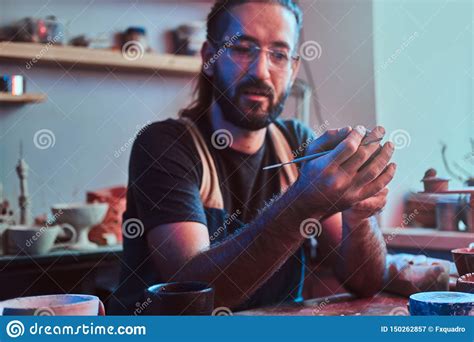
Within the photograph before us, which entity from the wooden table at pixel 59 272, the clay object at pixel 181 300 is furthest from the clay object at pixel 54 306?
the wooden table at pixel 59 272

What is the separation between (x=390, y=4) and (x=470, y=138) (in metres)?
0.50

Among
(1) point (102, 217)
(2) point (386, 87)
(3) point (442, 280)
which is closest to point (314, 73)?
(2) point (386, 87)

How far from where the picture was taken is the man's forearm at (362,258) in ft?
4.06

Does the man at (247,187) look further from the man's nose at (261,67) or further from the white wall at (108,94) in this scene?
the white wall at (108,94)

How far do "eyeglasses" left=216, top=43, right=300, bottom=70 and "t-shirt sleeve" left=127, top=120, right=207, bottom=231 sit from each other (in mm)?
196

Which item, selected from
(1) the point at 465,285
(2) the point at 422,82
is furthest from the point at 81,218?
(1) the point at 465,285

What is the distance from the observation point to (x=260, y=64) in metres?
1.42

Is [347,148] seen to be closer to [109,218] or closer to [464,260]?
[464,260]

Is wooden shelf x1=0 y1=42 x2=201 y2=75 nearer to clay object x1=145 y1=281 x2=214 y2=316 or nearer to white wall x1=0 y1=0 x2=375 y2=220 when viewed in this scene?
white wall x1=0 y1=0 x2=375 y2=220

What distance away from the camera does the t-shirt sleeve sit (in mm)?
1239

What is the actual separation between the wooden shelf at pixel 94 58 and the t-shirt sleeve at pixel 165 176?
100 centimetres

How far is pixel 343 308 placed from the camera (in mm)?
1121

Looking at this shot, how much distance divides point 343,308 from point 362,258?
0.65 feet

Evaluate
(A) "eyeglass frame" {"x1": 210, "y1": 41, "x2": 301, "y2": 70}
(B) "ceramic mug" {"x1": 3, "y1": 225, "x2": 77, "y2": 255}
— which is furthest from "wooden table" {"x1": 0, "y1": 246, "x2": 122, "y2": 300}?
(A) "eyeglass frame" {"x1": 210, "y1": 41, "x2": 301, "y2": 70}
